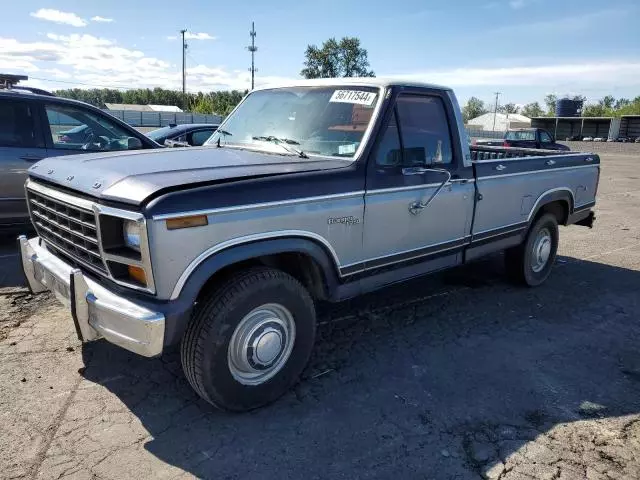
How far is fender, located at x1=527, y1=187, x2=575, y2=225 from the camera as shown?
208 inches

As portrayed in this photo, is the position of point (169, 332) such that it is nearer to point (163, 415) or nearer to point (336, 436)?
point (163, 415)

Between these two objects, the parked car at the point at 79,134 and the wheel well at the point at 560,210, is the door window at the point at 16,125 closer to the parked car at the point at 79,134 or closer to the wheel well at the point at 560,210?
the parked car at the point at 79,134

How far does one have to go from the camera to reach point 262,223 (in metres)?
2.94

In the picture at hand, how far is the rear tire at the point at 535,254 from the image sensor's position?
17.9 ft

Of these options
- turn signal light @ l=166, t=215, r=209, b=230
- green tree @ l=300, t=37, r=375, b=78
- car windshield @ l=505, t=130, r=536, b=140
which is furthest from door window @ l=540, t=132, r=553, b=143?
green tree @ l=300, t=37, r=375, b=78

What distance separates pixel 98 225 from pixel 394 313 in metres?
2.84

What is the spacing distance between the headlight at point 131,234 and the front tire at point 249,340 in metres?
0.50

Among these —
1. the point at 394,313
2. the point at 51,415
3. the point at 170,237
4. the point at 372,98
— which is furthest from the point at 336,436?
the point at 372,98

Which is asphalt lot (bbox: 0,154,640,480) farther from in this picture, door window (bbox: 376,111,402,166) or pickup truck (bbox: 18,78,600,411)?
door window (bbox: 376,111,402,166)

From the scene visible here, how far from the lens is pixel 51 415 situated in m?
3.04

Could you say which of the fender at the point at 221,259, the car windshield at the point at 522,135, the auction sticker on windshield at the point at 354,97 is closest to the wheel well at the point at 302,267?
the fender at the point at 221,259

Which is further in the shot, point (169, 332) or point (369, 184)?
point (369, 184)

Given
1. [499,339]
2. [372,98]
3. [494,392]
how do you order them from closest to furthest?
[494,392] < [372,98] < [499,339]

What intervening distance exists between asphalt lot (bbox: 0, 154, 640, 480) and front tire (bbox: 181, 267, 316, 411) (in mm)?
183
